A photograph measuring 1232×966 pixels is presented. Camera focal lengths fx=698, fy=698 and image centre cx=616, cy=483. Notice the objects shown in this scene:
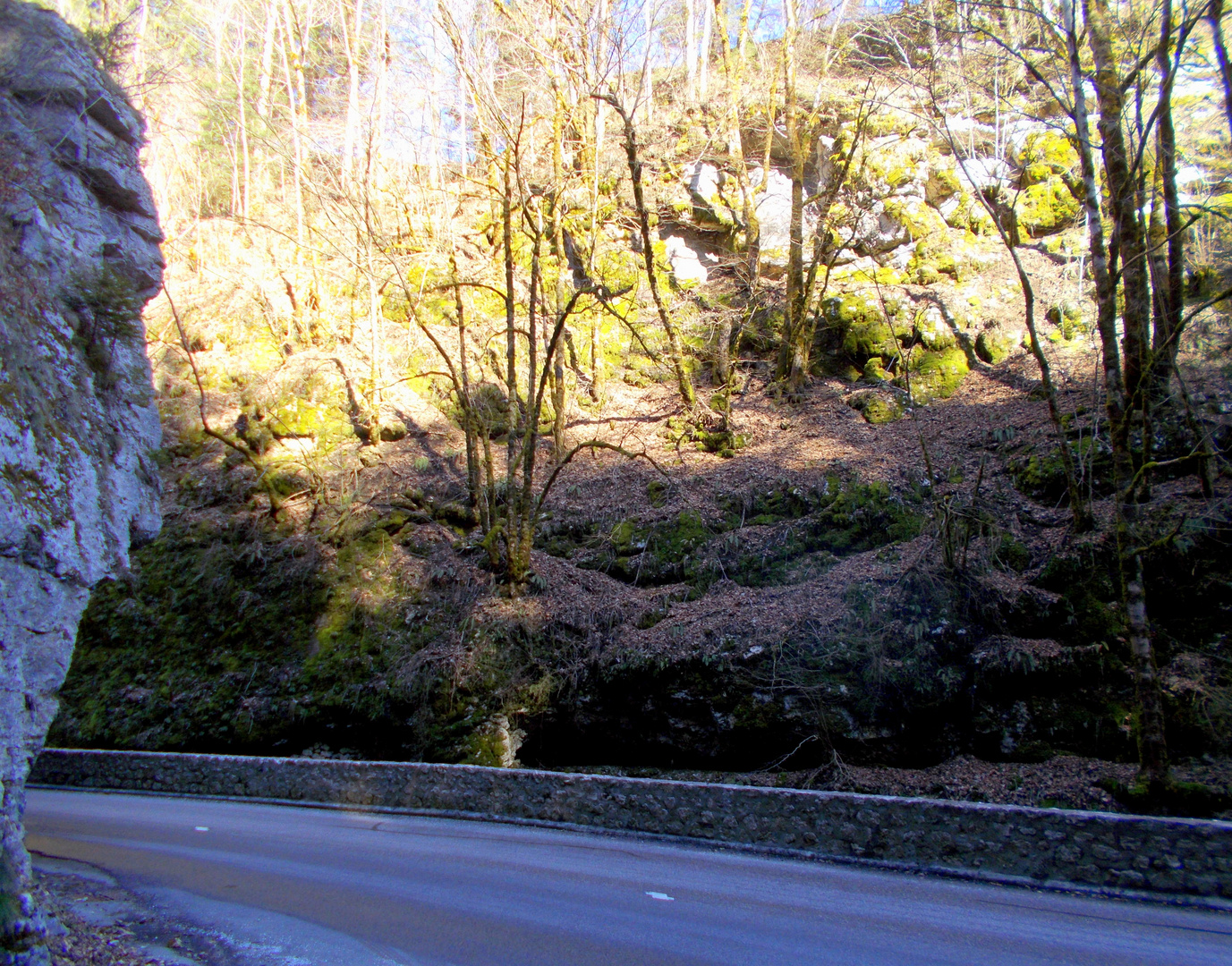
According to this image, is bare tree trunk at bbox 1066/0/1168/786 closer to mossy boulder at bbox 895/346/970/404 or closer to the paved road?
the paved road

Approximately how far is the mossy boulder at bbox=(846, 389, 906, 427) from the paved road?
12.3 metres

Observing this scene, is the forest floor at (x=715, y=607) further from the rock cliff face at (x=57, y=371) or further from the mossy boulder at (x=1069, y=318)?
the rock cliff face at (x=57, y=371)

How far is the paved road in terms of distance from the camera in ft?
19.9

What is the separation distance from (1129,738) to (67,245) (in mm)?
16548

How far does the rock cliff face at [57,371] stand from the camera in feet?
23.7

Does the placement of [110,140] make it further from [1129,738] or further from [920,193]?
[920,193]

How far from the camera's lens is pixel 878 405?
1808 cm

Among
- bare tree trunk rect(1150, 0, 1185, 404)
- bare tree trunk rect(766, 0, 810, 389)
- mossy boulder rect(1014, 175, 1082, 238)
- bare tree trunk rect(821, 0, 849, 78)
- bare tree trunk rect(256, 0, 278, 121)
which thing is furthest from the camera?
bare tree trunk rect(256, 0, 278, 121)

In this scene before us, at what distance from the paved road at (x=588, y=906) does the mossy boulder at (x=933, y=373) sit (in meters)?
13.3

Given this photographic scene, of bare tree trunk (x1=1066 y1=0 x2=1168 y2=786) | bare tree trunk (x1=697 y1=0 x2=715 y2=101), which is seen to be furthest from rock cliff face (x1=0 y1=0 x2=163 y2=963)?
bare tree trunk (x1=697 y1=0 x2=715 y2=101)

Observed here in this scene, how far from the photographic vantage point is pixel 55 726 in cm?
1599

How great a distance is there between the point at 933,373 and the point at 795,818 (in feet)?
44.2

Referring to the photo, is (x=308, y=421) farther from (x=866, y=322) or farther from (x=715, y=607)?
(x=866, y=322)

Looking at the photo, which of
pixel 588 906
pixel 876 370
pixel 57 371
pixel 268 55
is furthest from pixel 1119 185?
pixel 268 55
